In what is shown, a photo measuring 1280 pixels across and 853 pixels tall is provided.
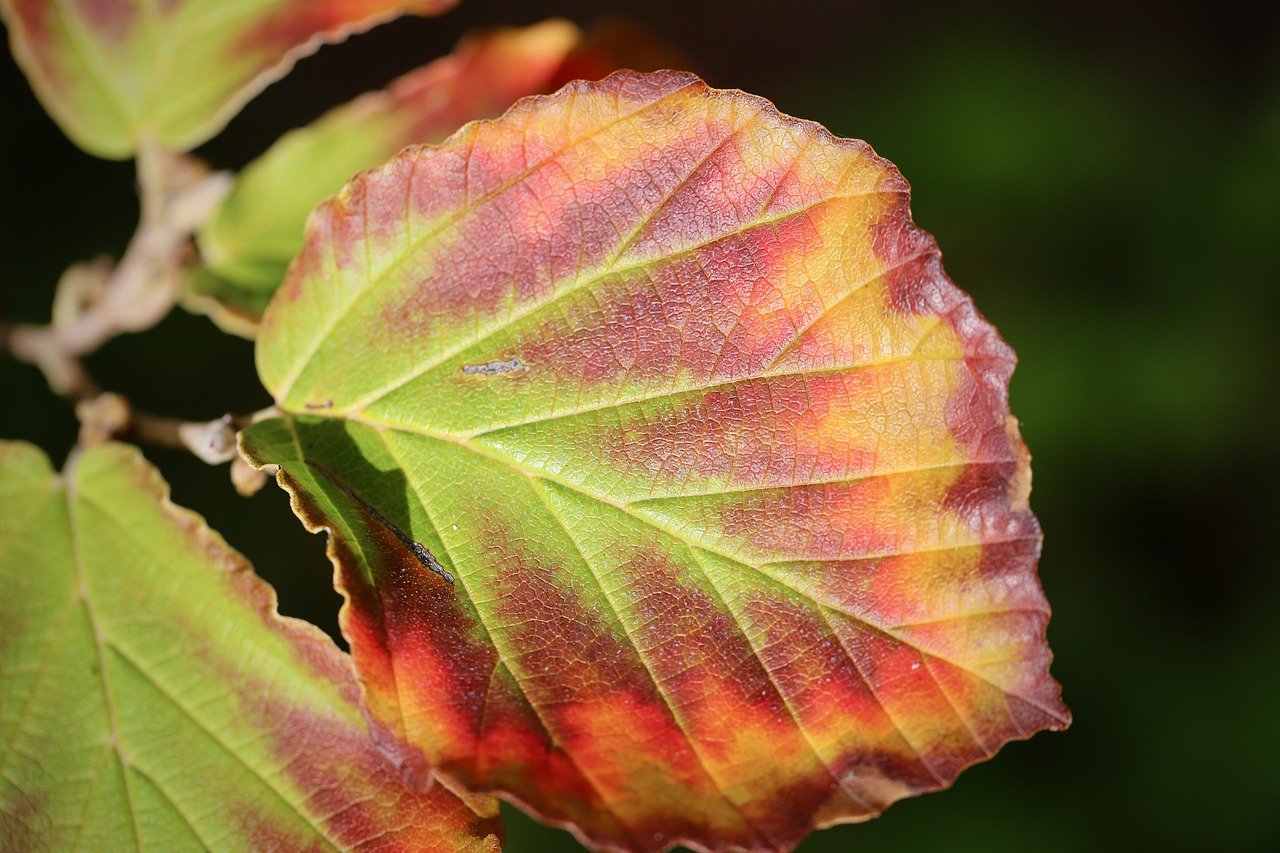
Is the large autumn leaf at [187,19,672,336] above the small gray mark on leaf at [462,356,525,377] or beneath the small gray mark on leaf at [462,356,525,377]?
above

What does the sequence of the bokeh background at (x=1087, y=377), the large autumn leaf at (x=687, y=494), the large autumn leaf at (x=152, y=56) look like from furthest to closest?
the bokeh background at (x=1087, y=377) → the large autumn leaf at (x=152, y=56) → the large autumn leaf at (x=687, y=494)

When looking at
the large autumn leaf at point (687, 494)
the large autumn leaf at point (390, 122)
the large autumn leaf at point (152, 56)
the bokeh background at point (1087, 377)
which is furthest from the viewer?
the bokeh background at point (1087, 377)

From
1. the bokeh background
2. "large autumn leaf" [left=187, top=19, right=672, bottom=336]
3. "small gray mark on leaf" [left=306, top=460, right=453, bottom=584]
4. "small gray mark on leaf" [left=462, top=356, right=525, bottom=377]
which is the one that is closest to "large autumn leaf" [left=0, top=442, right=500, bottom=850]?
"small gray mark on leaf" [left=306, top=460, right=453, bottom=584]

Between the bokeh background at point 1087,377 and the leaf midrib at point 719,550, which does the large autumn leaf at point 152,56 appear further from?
the bokeh background at point 1087,377

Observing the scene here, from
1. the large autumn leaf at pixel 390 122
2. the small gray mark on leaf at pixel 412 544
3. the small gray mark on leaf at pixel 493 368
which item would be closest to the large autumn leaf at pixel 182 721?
the small gray mark on leaf at pixel 412 544

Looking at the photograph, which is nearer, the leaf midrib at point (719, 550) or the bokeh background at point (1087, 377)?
the leaf midrib at point (719, 550)

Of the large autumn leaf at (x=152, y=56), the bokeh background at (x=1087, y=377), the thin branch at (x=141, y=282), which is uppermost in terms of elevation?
the large autumn leaf at (x=152, y=56)

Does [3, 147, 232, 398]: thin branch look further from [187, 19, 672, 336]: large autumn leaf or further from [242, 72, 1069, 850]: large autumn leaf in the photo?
[242, 72, 1069, 850]: large autumn leaf
